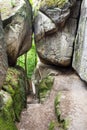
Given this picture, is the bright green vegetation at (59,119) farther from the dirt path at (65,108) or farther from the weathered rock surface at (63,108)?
the dirt path at (65,108)

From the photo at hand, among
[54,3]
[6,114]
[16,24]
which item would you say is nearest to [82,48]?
→ [54,3]

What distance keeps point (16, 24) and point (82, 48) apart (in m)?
3.81

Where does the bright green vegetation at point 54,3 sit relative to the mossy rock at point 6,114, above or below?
above

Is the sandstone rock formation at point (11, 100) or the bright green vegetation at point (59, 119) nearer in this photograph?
the sandstone rock formation at point (11, 100)

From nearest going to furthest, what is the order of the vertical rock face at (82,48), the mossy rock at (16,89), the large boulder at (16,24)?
the mossy rock at (16,89)
the vertical rock face at (82,48)
the large boulder at (16,24)

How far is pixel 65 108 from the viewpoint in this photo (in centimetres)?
1174

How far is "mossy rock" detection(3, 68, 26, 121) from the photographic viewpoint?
38.7 feet


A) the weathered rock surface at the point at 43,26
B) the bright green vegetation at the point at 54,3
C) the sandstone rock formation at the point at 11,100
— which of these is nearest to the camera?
the sandstone rock formation at the point at 11,100

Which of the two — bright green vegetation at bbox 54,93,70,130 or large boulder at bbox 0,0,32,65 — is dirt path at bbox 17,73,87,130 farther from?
large boulder at bbox 0,0,32,65

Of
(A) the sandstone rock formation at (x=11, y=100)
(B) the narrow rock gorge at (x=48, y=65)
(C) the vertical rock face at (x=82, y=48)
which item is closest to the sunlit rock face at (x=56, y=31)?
(B) the narrow rock gorge at (x=48, y=65)

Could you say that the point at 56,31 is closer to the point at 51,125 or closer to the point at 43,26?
the point at 43,26

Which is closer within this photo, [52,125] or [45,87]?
[52,125]

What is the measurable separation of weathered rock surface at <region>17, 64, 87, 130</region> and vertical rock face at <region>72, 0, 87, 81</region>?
32.2 inches

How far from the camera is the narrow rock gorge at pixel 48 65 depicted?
1123 centimetres
